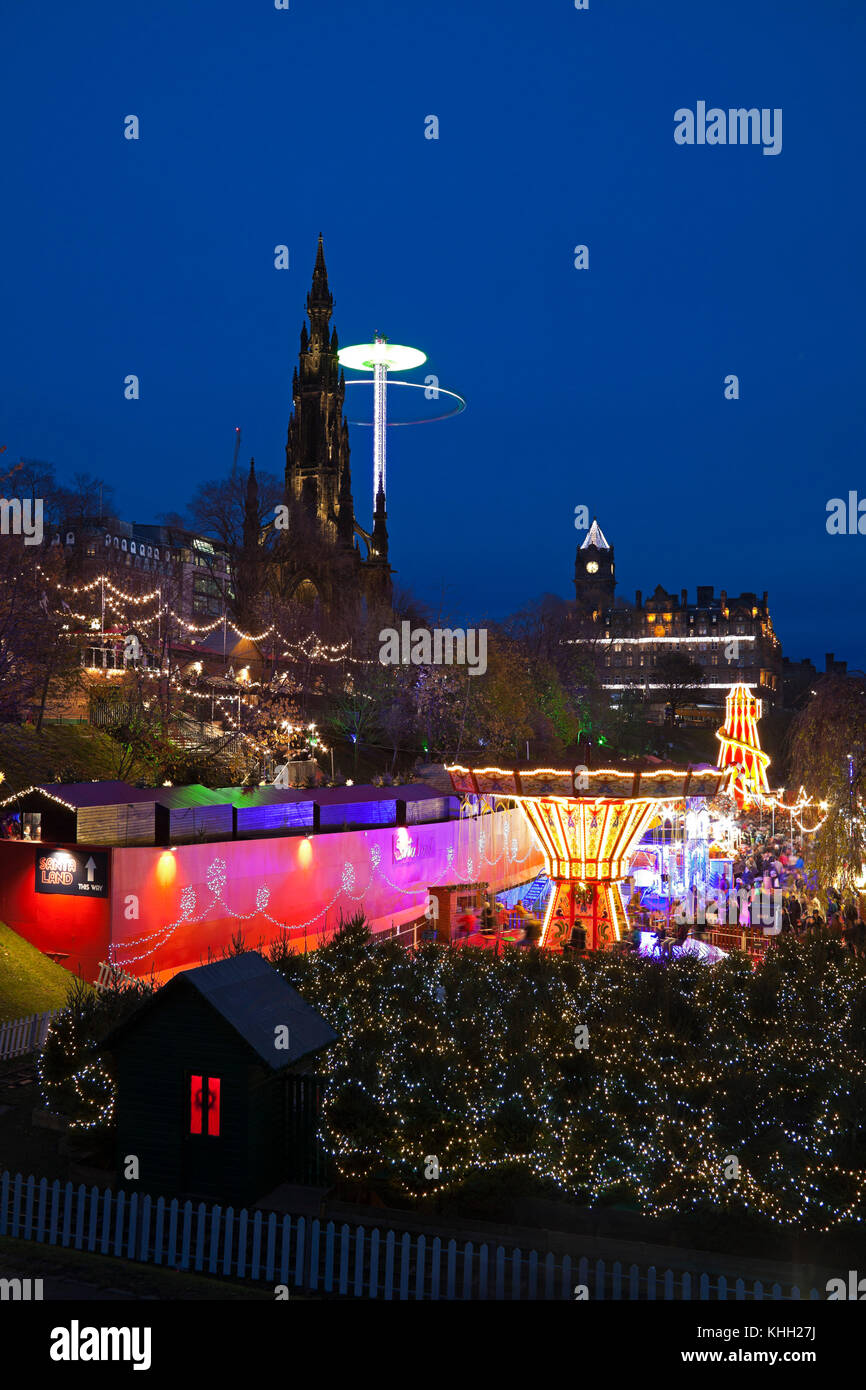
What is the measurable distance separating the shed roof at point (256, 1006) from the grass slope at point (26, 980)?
716cm

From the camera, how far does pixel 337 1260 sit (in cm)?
834

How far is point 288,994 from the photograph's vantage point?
33.2 feet

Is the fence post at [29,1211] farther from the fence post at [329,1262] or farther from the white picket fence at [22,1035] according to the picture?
the white picket fence at [22,1035]

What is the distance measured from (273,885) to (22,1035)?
25.9 feet

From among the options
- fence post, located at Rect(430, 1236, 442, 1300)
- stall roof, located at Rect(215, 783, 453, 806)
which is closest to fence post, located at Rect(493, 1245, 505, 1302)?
fence post, located at Rect(430, 1236, 442, 1300)

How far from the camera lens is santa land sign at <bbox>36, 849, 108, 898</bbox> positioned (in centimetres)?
1788

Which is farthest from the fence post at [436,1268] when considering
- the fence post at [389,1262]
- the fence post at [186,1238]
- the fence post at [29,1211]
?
the fence post at [29,1211]

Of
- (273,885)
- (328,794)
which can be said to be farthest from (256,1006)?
(328,794)

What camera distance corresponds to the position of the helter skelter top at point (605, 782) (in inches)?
831

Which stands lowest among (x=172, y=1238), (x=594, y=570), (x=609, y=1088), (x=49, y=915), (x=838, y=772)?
(x=172, y=1238)

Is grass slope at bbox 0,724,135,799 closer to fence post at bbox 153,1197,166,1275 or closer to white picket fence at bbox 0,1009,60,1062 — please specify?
white picket fence at bbox 0,1009,60,1062

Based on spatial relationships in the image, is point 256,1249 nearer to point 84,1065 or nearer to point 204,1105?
point 204,1105

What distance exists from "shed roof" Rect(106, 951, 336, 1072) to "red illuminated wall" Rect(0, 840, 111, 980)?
8.81 meters
